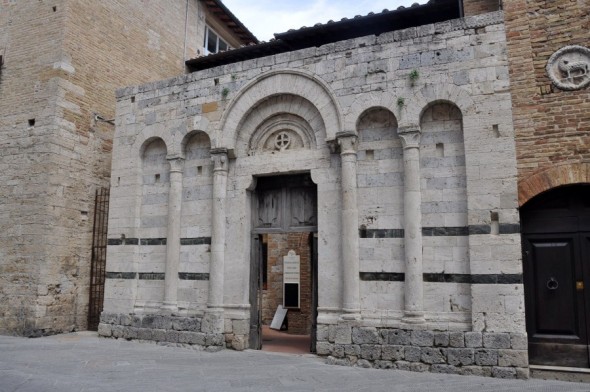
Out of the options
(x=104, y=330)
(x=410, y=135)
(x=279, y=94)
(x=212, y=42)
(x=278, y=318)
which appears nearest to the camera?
(x=410, y=135)

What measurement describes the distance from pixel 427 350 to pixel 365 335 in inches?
39.9

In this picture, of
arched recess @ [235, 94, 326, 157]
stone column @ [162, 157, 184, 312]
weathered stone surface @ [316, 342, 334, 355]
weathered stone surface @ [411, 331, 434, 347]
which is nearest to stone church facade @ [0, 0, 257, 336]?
stone column @ [162, 157, 184, 312]

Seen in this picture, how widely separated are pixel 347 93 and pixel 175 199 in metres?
4.20

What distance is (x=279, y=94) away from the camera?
9.29m

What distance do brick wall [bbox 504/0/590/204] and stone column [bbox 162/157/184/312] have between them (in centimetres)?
653

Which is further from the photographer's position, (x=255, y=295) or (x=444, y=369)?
(x=255, y=295)

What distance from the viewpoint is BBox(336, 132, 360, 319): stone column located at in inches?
314

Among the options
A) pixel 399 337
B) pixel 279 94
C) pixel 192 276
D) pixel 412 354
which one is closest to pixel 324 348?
pixel 399 337

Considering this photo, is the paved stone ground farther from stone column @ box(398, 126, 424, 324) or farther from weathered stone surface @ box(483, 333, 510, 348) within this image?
stone column @ box(398, 126, 424, 324)

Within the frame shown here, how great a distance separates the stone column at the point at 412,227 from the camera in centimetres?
759

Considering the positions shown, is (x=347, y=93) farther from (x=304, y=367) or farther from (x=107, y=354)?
(x=107, y=354)

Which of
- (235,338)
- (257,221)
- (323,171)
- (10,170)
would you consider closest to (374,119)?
(323,171)

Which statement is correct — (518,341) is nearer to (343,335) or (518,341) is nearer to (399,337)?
(399,337)

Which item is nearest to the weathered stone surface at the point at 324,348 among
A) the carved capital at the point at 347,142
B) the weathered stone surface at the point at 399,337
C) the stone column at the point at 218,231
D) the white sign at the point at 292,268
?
the weathered stone surface at the point at 399,337
